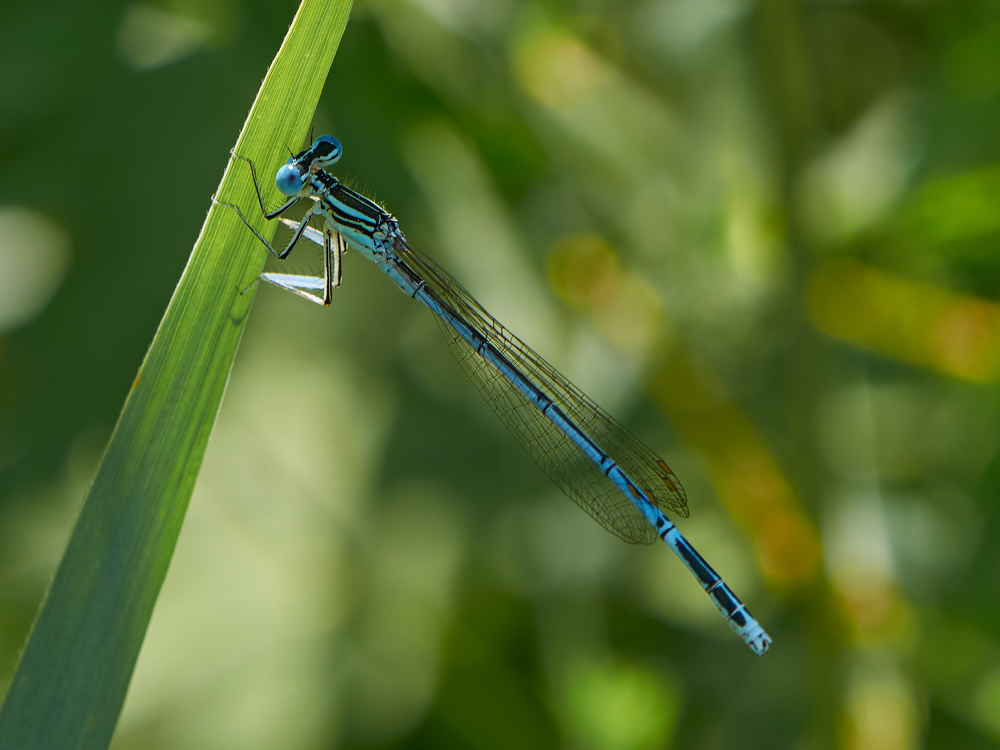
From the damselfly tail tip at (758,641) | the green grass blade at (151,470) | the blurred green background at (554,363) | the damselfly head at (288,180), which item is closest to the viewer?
the green grass blade at (151,470)

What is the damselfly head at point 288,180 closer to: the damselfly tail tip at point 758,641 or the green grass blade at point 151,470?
the green grass blade at point 151,470

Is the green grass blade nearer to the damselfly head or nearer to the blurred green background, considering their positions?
the damselfly head

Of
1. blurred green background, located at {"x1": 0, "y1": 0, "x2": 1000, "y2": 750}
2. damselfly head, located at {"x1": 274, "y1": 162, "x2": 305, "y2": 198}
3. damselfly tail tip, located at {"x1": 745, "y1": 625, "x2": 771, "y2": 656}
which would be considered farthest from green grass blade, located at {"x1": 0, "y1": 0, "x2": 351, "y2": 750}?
damselfly tail tip, located at {"x1": 745, "y1": 625, "x2": 771, "y2": 656}

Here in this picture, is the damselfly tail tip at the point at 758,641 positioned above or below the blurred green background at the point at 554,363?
below

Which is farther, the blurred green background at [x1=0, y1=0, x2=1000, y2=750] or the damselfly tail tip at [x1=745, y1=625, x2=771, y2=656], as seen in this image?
the blurred green background at [x1=0, y1=0, x2=1000, y2=750]

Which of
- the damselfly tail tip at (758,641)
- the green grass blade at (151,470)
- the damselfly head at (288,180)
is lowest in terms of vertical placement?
the damselfly tail tip at (758,641)

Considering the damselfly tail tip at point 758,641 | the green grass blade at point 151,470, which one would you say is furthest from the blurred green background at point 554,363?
the green grass blade at point 151,470

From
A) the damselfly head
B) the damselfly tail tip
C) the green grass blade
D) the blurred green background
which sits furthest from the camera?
the blurred green background

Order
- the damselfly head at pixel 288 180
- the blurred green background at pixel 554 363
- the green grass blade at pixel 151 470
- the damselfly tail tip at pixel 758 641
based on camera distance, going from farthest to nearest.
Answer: the blurred green background at pixel 554 363, the damselfly tail tip at pixel 758 641, the damselfly head at pixel 288 180, the green grass blade at pixel 151 470
